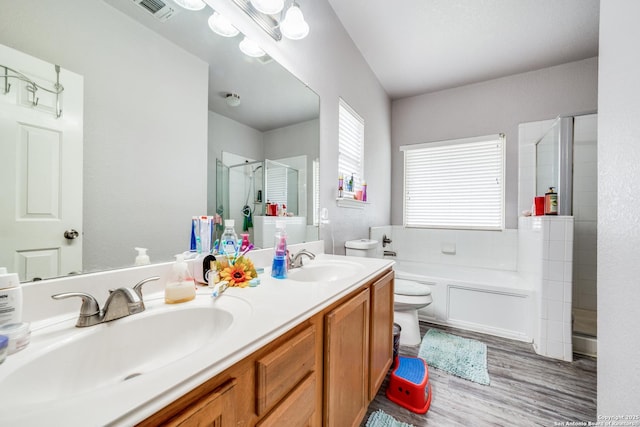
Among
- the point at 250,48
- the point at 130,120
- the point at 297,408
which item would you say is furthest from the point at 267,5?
the point at 297,408

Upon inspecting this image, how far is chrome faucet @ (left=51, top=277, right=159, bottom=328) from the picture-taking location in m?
0.60

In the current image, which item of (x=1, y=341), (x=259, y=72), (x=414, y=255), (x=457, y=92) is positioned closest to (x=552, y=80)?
(x=457, y=92)

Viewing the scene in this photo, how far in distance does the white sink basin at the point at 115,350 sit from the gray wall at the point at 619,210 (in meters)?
1.05

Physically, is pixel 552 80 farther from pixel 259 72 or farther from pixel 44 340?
pixel 44 340

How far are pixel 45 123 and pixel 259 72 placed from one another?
3.08ft

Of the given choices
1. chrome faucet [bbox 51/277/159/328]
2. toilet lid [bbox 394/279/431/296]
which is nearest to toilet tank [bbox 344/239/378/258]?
toilet lid [bbox 394/279/431/296]

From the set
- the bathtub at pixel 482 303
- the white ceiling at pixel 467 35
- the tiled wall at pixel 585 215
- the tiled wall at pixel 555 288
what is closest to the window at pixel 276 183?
the white ceiling at pixel 467 35

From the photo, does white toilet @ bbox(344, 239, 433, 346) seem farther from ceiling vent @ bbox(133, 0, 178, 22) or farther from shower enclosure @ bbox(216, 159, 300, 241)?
ceiling vent @ bbox(133, 0, 178, 22)

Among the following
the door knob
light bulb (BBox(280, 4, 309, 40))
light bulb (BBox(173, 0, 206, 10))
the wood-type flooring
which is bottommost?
the wood-type flooring

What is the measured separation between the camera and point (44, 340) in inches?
21.1

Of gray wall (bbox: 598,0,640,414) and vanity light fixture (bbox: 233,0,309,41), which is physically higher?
vanity light fixture (bbox: 233,0,309,41)

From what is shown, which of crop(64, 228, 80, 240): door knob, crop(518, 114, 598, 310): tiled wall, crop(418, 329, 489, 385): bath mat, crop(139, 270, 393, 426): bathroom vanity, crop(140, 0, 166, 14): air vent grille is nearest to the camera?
crop(139, 270, 393, 426): bathroom vanity

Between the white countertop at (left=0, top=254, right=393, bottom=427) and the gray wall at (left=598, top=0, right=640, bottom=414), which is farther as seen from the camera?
the gray wall at (left=598, top=0, right=640, bottom=414)

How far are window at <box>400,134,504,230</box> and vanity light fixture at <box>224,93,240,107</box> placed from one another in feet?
8.64
